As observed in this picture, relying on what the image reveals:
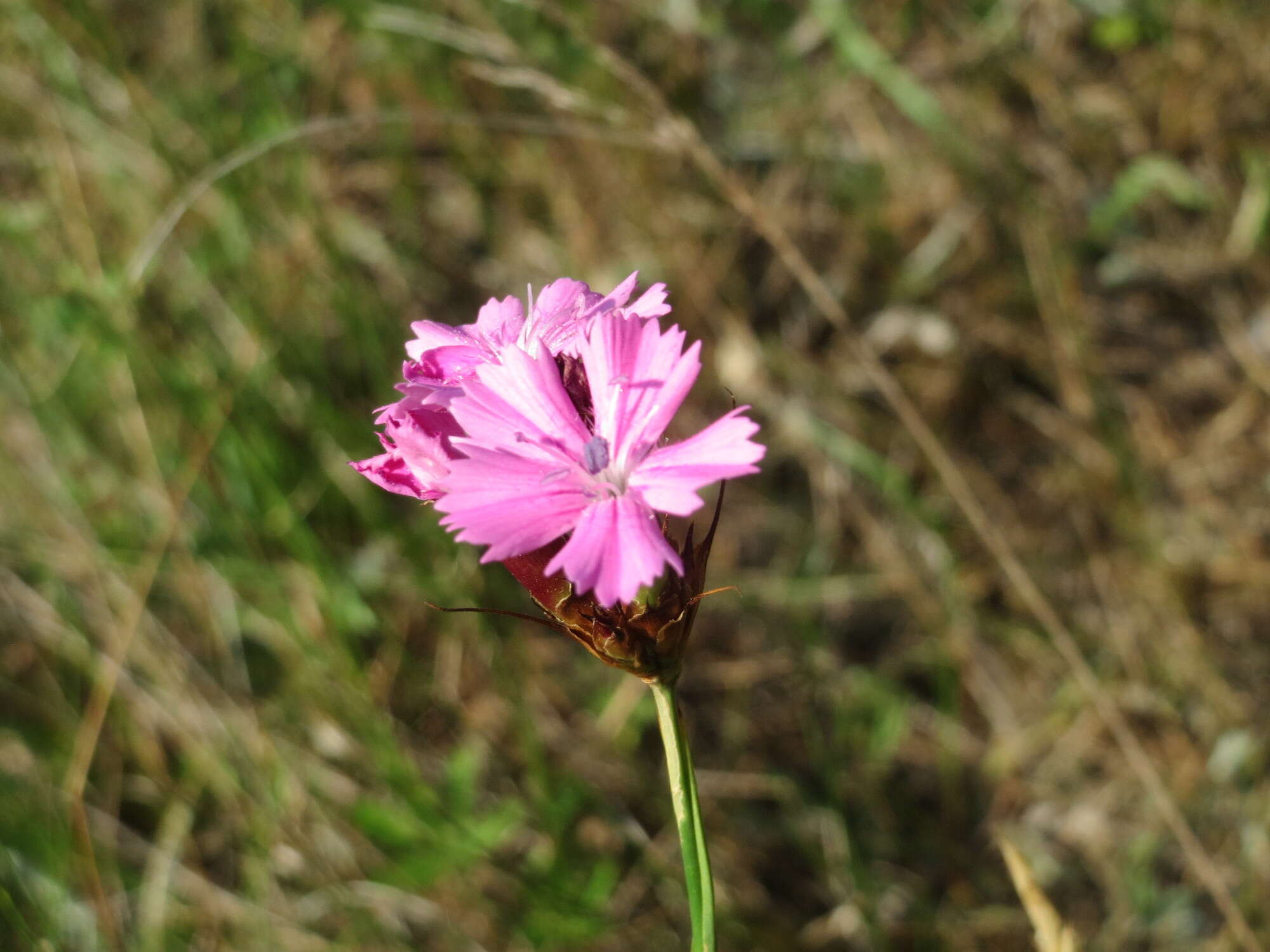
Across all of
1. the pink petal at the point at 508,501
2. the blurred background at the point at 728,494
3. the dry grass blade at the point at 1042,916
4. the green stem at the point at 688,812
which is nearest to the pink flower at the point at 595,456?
the pink petal at the point at 508,501

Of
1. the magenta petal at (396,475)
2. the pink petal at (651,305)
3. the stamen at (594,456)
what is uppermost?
the pink petal at (651,305)

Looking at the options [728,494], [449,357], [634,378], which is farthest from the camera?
[728,494]

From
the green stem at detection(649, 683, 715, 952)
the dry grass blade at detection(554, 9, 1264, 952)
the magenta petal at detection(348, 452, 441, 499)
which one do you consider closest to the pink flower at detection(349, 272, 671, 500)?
the magenta petal at detection(348, 452, 441, 499)

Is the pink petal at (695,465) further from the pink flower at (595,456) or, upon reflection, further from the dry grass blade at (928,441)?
the dry grass blade at (928,441)

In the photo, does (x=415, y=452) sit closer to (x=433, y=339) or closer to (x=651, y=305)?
(x=433, y=339)

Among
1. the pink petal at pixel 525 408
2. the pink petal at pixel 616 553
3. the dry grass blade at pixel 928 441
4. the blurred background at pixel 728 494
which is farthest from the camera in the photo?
the blurred background at pixel 728 494

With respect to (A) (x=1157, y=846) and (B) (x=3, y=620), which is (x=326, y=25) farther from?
(A) (x=1157, y=846)

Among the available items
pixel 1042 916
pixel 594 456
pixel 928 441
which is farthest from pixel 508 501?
pixel 928 441
